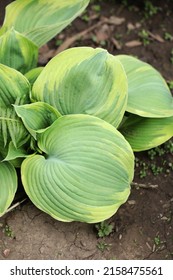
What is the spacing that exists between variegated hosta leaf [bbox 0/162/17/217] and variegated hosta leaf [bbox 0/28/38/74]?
0.42 metres

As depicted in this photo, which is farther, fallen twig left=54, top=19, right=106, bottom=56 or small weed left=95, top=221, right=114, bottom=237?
fallen twig left=54, top=19, right=106, bottom=56

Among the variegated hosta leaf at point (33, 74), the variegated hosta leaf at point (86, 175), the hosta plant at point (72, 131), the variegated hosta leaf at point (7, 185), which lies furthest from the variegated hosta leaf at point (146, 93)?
the variegated hosta leaf at point (7, 185)

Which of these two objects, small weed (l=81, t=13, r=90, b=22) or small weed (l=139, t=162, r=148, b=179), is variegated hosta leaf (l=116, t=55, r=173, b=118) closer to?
small weed (l=139, t=162, r=148, b=179)

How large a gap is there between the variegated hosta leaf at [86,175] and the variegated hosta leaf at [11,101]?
16 cm

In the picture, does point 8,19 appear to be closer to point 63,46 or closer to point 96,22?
point 63,46

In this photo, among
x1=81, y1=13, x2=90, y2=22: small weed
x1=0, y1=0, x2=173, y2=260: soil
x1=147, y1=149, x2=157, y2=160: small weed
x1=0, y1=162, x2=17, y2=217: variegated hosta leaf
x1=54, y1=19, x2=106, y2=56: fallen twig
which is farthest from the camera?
x1=81, y1=13, x2=90, y2=22: small weed

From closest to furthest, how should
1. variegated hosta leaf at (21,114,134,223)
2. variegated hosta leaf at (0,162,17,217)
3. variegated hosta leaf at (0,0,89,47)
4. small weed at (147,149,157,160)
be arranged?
variegated hosta leaf at (21,114,134,223)
variegated hosta leaf at (0,162,17,217)
variegated hosta leaf at (0,0,89,47)
small weed at (147,149,157,160)

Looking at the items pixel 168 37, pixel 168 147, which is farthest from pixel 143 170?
pixel 168 37

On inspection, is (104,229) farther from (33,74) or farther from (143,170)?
(33,74)

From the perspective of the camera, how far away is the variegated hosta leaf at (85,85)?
75.0 inches

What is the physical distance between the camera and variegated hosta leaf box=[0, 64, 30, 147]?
6.21 feet

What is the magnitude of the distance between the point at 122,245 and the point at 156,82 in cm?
70

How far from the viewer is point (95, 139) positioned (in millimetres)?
1841

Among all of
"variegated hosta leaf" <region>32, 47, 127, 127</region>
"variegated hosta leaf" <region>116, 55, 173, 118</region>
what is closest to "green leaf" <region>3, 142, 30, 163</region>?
"variegated hosta leaf" <region>32, 47, 127, 127</region>
